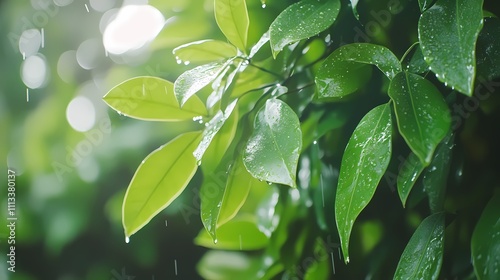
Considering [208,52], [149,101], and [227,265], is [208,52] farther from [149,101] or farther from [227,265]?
[227,265]

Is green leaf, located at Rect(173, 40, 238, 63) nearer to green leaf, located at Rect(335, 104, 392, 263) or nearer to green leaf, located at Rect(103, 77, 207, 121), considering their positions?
green leaf, located at Rect(103, 77, 207, 121)

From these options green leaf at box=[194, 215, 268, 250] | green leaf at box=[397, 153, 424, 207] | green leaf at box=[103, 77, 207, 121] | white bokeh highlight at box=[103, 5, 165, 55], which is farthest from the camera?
white bokeh highlight at box=[103, 5, 165, 55]

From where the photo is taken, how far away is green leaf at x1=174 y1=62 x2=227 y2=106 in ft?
1.49

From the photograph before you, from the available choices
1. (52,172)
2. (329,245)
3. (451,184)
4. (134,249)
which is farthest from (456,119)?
(52,172)

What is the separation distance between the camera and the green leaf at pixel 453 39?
1.11 ft

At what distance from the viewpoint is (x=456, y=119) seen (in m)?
0.53

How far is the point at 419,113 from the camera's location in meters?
0.37

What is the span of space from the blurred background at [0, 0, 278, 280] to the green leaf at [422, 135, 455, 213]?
0.40m

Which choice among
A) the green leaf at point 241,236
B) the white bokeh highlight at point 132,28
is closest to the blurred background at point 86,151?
the white bokeh highlight at point 132,28

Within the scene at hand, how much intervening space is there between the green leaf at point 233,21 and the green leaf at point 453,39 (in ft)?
0.63

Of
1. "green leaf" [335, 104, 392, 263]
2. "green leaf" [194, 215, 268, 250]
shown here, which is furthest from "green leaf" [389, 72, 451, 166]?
"green leaf" [194, 215, 268, 250]

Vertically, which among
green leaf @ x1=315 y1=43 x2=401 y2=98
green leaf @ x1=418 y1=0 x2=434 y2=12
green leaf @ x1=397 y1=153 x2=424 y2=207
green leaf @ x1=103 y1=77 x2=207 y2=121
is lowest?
green leaf @ x1=397 y1=153 x2=424 y2=207

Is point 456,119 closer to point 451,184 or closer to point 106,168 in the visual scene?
point 451,184

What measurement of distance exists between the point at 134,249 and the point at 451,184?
50 centimetres
